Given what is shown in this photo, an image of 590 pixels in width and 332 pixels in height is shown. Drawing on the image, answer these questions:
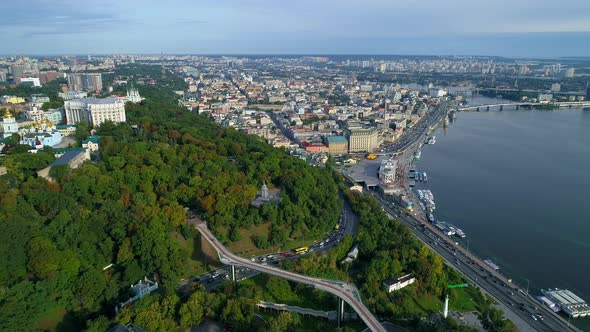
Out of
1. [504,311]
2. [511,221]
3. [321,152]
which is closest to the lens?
[504,311]

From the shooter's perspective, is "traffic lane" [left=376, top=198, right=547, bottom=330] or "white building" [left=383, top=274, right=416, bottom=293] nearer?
"white building" [left=383, top=274, right=416, bottom=293]

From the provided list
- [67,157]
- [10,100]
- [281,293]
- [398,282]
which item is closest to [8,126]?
[67,157]

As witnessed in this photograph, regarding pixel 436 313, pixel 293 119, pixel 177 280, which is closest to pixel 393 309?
pixel 436 313

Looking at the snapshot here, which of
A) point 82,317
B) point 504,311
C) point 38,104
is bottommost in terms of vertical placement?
point 504,311

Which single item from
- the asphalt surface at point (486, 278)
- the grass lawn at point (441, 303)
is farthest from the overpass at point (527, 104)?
the grass lawn at point (441, 303)

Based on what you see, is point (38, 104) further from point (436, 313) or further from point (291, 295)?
point (436, 313)

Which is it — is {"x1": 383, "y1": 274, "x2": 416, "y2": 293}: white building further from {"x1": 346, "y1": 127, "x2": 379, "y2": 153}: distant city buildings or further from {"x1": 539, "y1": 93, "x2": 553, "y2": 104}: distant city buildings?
{"x1": 539, "y1": 93, "x2": 553, "y2": 104}: distant city buildings

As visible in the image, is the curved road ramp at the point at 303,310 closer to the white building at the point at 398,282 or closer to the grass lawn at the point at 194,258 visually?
the white building at the point at 398,282

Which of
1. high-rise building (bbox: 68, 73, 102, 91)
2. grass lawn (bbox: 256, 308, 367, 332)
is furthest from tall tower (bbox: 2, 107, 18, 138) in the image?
high-rise building (bbox: 68, 73, 102, 91)
